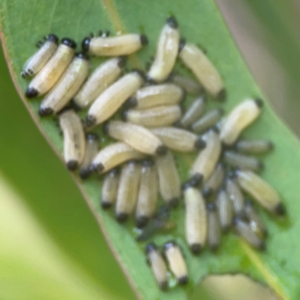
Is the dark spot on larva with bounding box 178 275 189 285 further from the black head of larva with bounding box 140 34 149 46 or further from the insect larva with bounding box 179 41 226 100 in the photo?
the black head of larva with bounding box 140 34 149 46

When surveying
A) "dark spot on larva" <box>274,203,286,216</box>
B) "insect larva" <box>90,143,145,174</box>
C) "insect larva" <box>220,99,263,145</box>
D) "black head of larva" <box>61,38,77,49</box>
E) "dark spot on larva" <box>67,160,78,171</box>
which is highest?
"black head of larva" <box>61,38,77,49</box>

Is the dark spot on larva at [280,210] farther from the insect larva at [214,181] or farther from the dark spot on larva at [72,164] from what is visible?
the dark spot on larva at [72,164]

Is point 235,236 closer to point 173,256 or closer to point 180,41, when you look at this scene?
point 173,256

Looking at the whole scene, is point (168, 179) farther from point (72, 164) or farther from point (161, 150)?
point (72, 164)

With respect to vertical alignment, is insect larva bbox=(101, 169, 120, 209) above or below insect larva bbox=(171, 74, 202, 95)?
below

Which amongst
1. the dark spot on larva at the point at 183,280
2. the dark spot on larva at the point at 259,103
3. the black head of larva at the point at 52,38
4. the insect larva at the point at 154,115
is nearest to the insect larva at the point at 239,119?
the dark spot on larva at the point at 259,103

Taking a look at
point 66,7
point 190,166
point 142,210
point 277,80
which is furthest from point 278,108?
point 66,7

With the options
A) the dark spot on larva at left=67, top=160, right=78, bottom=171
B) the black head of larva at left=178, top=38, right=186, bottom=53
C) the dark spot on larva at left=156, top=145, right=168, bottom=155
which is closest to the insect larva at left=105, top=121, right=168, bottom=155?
the dark spot on larva at left=156, top=145, right=168, bottom=155
